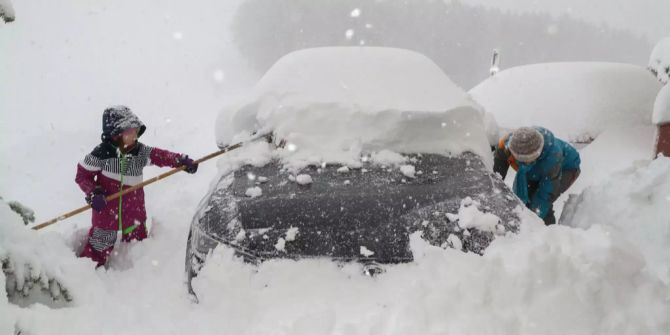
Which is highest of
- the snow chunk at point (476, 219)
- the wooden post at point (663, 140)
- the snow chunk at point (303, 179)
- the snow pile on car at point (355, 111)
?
the snow pile on car at point (355, 111)

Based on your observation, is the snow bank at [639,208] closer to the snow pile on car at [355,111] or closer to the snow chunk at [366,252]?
the snow pile on car at [355,111]

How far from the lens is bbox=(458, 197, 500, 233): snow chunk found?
2.19 meters

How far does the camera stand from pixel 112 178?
3252 millimetres

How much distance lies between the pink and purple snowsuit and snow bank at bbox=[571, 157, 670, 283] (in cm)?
314

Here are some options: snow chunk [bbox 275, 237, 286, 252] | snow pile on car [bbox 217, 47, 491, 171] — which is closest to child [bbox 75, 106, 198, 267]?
snow pile on car [bbox 217, 47, 491, 171]

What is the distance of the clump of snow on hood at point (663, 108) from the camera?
12.5 ft

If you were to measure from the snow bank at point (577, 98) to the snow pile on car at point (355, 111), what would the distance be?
2189 mm

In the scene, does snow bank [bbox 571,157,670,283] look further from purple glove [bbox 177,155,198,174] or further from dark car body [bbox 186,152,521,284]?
purple glove [bbox 177,155,198,174]

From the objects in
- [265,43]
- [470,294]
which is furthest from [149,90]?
[470,294]

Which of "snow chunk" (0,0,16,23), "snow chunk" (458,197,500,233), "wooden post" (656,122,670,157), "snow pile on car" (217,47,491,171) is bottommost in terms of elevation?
"wooden post" (656,122,670,157)

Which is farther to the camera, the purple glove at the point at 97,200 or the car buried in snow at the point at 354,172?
the purple glove at the point at 97,200

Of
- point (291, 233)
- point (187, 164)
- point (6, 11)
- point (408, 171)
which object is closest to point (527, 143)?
point (408, 171)

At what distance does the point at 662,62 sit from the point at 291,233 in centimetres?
536

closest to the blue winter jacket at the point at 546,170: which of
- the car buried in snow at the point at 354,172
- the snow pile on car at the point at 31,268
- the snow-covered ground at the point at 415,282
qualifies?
A: the snow-covered ground at the point at 415,282
